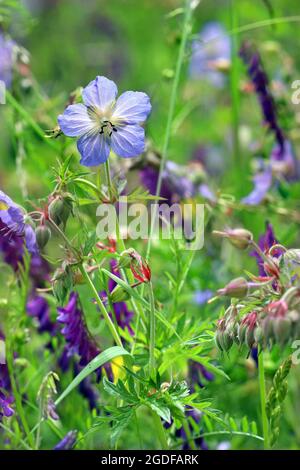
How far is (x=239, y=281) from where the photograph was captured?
939 millimetres

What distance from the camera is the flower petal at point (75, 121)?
104 centimetres

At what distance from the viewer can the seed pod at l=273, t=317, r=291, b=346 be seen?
0.89m

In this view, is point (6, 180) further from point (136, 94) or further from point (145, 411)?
point (136, 94)

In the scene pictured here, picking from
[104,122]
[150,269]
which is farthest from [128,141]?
[150,269]

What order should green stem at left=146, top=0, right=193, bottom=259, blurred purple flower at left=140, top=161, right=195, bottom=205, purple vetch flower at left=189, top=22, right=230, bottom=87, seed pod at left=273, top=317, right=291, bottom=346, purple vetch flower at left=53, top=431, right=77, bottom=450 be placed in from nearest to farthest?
seed pod at left=273, top=317, right=291, bottom=346 → purple vetch flower at left=53, top=431, right=77, bottom=450 → green stem at left=146, top=0, right=193, bottom=259 → blurred purple flower at left=140, top=161, right=195, bottom=205 → purple vetch flower at left=189, top=22, right=230, bottom=87

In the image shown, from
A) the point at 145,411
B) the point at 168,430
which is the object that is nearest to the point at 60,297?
the point at 168,430

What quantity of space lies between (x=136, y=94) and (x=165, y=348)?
1.14 ft

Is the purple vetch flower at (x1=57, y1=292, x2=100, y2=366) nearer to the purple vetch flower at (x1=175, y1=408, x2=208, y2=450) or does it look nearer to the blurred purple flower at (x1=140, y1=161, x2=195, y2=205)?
the purple vetch flower at (x1=175, y1=408, x2=208, y2=450)

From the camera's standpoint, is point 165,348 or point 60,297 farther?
point 165,348

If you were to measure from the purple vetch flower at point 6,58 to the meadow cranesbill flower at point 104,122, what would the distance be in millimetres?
603

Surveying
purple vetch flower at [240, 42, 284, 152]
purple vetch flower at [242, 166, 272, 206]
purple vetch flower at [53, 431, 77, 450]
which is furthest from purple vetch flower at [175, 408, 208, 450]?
purple vetch flower at [240, 42, 284, 152]

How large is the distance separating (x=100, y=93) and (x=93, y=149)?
0.07 m

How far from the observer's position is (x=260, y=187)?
68.7 inches

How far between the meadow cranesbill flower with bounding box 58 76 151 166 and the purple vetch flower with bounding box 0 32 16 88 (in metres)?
0.60
